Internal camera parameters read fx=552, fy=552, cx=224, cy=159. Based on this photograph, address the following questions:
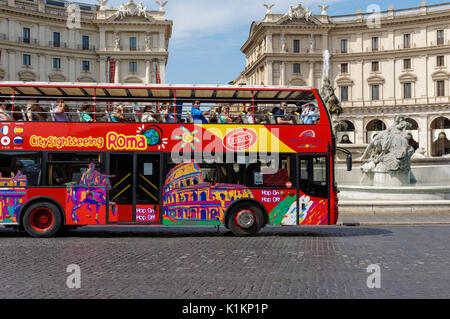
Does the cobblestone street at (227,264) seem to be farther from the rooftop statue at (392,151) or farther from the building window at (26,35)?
the building window at (26,35)

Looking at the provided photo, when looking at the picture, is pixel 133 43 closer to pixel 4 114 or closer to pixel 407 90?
pixel 407 90

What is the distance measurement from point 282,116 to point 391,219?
659 centimetres

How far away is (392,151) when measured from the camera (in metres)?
22.4

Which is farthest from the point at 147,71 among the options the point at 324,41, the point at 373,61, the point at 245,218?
the point at 245,218

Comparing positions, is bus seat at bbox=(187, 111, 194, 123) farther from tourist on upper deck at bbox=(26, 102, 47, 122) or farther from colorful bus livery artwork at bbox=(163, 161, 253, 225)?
tourist on upper deck at bbox=(26, 102, 47, 122)

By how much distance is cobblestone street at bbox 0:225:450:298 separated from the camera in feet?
25.3

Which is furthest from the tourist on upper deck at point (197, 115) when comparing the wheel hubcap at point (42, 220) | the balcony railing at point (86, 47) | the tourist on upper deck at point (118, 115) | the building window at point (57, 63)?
the balcony railing at point (86, 47)

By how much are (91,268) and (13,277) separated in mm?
1354

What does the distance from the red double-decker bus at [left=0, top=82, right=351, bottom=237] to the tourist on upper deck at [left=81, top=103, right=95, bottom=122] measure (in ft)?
0.10

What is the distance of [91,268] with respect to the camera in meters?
9.51

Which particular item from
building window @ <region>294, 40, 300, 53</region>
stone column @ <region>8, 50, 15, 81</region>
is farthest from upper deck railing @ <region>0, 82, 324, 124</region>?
building window @ <region>294, 40, 300, 53</region>

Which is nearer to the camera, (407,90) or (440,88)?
(440,88)
